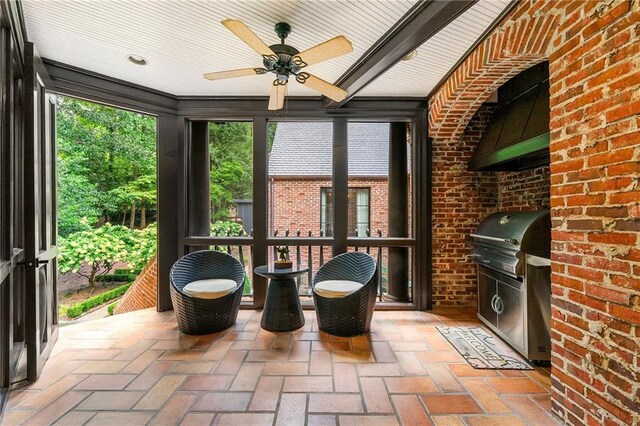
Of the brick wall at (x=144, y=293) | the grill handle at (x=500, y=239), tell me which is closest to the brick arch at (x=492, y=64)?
the grill handle at (x=500, y=239)

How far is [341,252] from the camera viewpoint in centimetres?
361

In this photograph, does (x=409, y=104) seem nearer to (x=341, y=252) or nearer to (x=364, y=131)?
(x=364, y=131)

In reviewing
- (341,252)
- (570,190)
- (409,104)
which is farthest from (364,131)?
(570,190)

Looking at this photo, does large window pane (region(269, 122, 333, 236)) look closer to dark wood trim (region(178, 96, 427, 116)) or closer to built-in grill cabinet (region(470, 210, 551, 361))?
dark wood trim (region(178, 96, 427, 116))

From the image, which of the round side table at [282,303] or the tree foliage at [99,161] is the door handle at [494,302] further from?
the tree foliage at [99,161]

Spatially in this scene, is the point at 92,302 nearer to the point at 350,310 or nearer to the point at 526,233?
→ the point at 350,310

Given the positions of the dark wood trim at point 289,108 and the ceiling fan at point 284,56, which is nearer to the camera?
the ceiling fan at point 284,56

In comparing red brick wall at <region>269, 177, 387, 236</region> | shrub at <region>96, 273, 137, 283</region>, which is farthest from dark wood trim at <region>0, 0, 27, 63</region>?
shrub at <region>96, 273, 137, 283</region>

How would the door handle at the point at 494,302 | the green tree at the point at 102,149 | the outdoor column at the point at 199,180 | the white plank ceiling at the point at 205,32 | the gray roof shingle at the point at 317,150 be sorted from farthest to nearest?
the green tree at the point at 102,149
the gray roof shingle at the point at 317,150
the outdoor column at the point at 199,180
the door handle at the point at 494,302
the white plank ceiling at the point at 205,32

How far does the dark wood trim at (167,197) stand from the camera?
348 cm

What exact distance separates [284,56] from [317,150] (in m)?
3.38

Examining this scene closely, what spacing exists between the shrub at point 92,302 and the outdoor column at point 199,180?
4.29 metres

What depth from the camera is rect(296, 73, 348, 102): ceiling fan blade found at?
2245mm

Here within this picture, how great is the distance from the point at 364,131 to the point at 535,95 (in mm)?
2505
